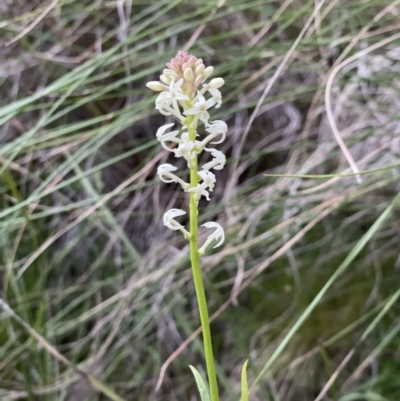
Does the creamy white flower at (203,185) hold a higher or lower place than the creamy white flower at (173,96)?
lower

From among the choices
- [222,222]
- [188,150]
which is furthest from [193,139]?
[222,222]

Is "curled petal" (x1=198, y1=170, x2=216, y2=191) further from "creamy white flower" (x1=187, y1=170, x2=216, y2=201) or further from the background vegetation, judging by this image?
the background vegetation

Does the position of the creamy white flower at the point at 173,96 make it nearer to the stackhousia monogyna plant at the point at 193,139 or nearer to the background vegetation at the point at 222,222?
the stackhousia monogyna plant at the point at 193,139

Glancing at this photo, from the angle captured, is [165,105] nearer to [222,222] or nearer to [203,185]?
[203,185]

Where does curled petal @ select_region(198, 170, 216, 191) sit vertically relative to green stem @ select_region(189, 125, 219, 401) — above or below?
above

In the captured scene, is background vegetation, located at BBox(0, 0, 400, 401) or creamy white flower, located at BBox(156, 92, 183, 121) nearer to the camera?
creamy white flower, located at BBox(156, 92, 183, 121)

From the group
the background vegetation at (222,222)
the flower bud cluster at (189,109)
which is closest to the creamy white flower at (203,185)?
the flower bud cluster at (189,109)

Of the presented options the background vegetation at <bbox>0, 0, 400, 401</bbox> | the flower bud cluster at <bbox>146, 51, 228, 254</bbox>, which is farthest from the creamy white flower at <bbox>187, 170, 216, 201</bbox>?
the background vegetation at <bbox>0, 0, 400, 401</bbox>

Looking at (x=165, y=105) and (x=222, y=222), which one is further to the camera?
(x=222, y=222)

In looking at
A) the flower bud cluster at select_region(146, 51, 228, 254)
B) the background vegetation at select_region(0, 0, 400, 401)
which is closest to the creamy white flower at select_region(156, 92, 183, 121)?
the flower bud cluster at select_region(146, 51, 228, 254)

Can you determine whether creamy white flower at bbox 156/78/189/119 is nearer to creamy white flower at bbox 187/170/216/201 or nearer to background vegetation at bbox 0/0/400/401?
creamy white flower at bbox 187/170/216/201
